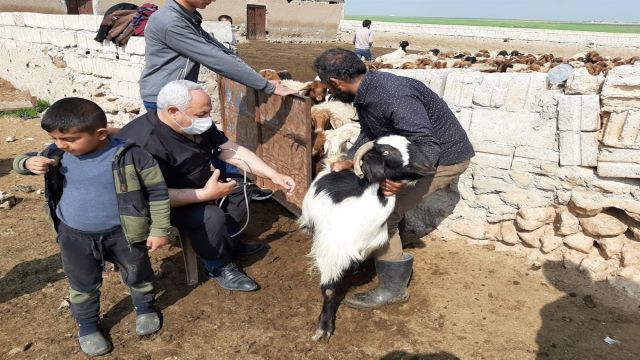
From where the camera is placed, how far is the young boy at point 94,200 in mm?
2256

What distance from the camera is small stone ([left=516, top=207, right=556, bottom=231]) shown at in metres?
3.48

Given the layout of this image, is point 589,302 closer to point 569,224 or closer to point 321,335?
point 569,224

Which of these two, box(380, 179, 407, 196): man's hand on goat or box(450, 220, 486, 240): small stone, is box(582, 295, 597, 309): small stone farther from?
box(380, 179, 407, 196): man's hand on goat

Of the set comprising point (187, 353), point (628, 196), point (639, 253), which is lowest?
point (187, 353)

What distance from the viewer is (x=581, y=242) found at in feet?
11.0

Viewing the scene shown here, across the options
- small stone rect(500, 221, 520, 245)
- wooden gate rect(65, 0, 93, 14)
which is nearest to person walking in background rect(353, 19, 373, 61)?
small stone rect(500, 221, 520, 245)

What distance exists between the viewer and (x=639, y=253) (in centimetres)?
316

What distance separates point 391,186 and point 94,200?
173cm

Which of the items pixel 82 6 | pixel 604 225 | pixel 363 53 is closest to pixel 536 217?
pixel 604 225

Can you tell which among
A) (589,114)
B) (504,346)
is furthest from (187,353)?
(589,114)

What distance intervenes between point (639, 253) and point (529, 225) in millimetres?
759

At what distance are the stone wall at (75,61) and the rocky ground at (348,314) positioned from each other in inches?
105

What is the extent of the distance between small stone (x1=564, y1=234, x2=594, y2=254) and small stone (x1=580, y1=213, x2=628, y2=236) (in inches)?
2.9

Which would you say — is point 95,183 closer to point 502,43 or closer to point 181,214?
point 181,214
